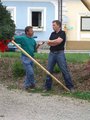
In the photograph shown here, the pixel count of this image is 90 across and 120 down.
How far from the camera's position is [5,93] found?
13375mm

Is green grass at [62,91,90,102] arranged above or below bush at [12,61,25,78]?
below

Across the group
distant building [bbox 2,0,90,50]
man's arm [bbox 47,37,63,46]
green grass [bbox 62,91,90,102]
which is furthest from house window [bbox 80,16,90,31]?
green grass [bbox 62,91,90,102]

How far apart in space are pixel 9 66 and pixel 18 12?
2396 cm

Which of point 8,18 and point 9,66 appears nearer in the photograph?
point 8,18

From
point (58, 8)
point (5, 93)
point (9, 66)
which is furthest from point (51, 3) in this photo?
point (5, 93)

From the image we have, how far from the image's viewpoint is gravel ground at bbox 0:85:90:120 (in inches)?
412

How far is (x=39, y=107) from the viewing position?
11.4 m

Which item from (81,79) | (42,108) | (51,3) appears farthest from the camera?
(51,3)

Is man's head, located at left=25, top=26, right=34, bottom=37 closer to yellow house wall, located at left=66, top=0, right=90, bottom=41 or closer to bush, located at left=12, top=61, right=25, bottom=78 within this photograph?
bush, located at left=12, top=61, right=25, bottom=78

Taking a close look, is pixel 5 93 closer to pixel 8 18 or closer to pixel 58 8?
pixel 8 18

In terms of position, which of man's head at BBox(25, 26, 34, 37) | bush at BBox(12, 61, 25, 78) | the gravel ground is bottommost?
the gravel ground

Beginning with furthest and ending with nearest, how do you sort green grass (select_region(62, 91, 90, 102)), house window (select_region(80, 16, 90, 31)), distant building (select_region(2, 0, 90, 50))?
1. house window (select_region(80, 16, 90, 31))
2. distant building (select_region(2, 0, 90, 50))
3. green grass (select_region(62, 91, 90, 102))

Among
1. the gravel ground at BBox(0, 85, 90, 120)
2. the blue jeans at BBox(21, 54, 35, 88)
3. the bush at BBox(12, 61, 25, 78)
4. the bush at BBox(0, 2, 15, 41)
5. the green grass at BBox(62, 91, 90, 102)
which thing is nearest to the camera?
the gravel ground at BBox(0, 85, 90, 120)

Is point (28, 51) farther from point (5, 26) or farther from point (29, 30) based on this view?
point (5, 26)
